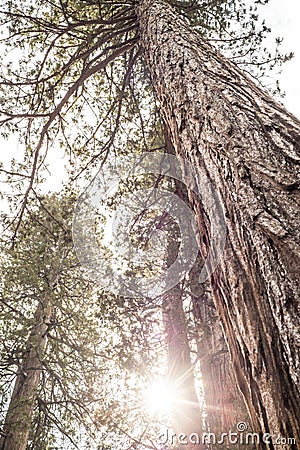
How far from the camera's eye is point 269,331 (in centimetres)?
78

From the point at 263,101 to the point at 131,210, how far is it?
3757mm

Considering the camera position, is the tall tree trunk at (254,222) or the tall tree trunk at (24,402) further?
the tall tree trunk at (24,402)

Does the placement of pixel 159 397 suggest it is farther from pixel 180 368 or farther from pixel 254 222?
pixel 254 222

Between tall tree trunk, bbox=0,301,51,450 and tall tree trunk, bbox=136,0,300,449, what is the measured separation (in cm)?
475

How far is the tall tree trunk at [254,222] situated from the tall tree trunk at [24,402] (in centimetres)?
475

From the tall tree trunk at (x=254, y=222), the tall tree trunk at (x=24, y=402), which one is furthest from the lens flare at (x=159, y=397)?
the tall tree trunk at (x=254, y=222)

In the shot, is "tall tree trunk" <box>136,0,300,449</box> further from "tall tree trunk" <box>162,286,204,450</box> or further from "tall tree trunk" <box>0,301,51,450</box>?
"tall tree trunk" <box>0,301,51,450</box>

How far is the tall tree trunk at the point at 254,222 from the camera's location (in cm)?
74

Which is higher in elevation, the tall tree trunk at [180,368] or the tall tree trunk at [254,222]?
the tall tree trunk at [180,368]

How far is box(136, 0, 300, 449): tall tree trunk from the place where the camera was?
29.1 inches

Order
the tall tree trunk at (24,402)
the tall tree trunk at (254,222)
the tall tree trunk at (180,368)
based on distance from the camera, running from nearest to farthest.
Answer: the tall tree trunk at (254,222) → the tall tree trunk at (180,368) → the tall tree trunk at (24,402)

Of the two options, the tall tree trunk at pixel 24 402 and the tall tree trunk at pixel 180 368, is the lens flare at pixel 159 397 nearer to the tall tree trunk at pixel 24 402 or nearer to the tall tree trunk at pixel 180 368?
the tall tree trunk at pixel 180 368

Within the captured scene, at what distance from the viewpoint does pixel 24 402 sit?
5074 millimetres

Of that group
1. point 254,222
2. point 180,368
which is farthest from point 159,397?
point 254,222
